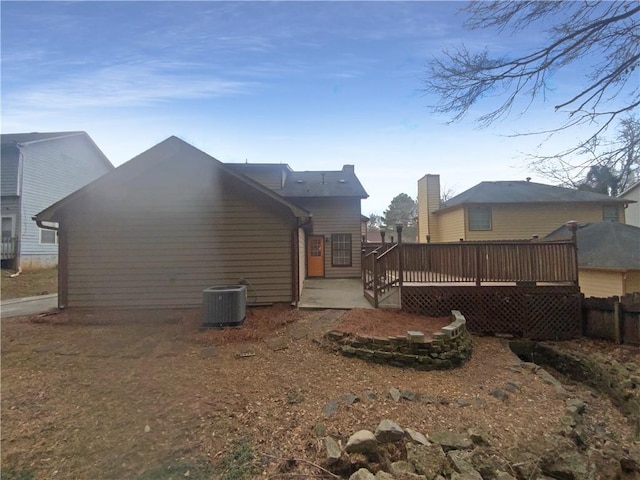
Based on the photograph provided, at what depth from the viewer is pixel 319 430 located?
3.33 m

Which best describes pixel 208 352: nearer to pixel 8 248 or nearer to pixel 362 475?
pixel 362 475

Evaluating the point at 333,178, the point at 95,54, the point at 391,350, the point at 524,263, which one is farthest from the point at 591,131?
the point at 333,178

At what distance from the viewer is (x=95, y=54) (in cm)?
709

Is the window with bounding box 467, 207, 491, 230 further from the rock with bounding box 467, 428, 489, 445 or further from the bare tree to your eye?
the rock with bounding box 467, 428, 489, 445

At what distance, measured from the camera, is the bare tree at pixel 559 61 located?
4504mm

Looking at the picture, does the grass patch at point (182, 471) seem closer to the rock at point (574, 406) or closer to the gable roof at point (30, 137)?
the rock at point (574, 406)

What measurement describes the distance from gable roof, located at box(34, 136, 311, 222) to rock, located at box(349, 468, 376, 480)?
5.99m

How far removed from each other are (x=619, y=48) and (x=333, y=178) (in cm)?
1332

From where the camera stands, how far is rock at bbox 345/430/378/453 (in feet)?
9.91

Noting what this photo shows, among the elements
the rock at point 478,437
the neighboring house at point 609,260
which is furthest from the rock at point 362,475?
the neighboring house at point 609,260

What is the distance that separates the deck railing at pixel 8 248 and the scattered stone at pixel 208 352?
15632 millimetres

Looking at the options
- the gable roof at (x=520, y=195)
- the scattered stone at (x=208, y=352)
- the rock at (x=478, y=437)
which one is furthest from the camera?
the gable roof at (x=520, y=195)

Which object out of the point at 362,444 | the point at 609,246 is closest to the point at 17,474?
the point at 362,444

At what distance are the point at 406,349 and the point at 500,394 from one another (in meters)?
1.51
